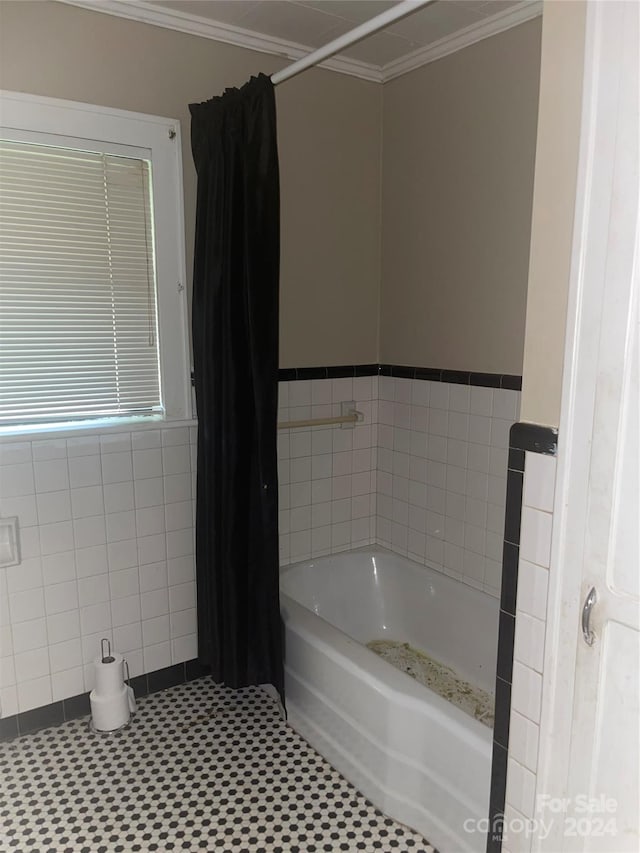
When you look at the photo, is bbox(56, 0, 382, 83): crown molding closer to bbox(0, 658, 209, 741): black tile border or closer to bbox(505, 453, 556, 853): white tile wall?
bbox(505, 453, 556, 853): white tile wall

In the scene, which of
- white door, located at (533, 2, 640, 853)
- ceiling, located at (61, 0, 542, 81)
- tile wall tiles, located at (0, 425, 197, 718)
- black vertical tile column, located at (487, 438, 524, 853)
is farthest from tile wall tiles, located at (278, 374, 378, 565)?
white door, located at (533, 2, 640, 853)

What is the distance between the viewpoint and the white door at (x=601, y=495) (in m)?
A: 1.06

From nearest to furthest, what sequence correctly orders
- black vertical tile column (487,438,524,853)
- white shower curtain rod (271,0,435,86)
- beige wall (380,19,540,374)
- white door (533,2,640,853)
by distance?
1. white door (533,2,640,853)
2. black vertical tile column (487,438,524,853)
3. white shower curtain rod (271,0,435,86)
4. beige wall (380,19,540,374)

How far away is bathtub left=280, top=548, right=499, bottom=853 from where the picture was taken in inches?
67.7

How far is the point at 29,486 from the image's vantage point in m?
2.11

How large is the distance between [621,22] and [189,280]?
1.62 m

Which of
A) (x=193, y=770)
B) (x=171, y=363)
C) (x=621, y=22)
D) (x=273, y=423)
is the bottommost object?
(x=193, y=770)

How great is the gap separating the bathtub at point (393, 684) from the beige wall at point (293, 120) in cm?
98

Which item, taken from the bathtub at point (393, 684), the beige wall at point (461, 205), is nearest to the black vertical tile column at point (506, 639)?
the bathtub at point (393, 684)

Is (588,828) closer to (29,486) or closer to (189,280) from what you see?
(29,486)

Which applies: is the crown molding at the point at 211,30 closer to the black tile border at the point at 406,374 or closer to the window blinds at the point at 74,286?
the window blinds at the point at 74,286

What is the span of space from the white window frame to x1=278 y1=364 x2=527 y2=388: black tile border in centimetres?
46

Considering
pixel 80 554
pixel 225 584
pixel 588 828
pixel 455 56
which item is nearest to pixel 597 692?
pixel 588 828

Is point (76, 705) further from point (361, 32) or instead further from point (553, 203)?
point (361, 32)
